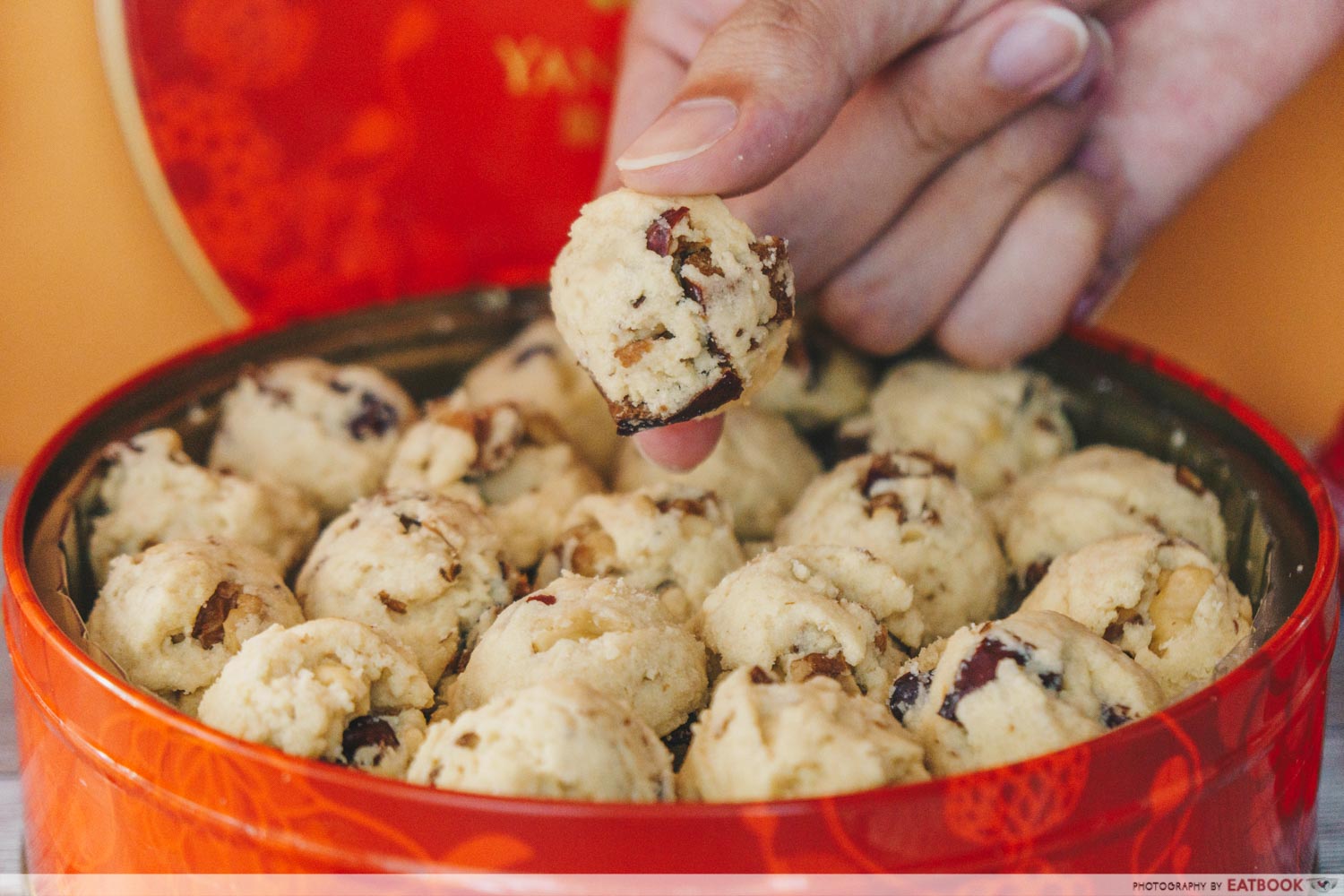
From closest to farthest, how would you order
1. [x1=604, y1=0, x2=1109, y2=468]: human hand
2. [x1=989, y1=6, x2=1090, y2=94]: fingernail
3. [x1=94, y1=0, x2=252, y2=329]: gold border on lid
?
[x1=604, y1=0, x2=1109, y2=468]: human hand
[x1=989, y1=6, x2=1090, y2=94]: fingernail
[x1=94, y1=0, x2=252, y2=329]: gold border on lid

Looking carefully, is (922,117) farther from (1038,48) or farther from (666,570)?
(666,570)

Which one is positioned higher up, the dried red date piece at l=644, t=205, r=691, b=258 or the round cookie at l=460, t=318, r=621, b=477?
the dried red date piece at l=644, t=205, r=691, b=258

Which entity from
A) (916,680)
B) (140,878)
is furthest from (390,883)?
(916,680)

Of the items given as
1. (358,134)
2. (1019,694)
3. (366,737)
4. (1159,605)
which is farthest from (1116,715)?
(358,134)

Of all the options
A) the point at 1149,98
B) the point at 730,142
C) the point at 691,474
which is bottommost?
the point at 691,474

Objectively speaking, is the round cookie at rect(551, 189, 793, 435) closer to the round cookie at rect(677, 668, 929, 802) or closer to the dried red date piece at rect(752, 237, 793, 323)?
the dried red date piece at rect(752, 237, 793, 323)

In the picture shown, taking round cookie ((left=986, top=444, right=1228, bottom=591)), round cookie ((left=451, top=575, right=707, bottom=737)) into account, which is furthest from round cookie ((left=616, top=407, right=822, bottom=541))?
round cookie ((left=451, top=575, right=707, bottom=737))

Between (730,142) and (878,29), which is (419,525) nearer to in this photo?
(730,142)

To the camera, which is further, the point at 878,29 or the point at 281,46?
the point at 281,46
